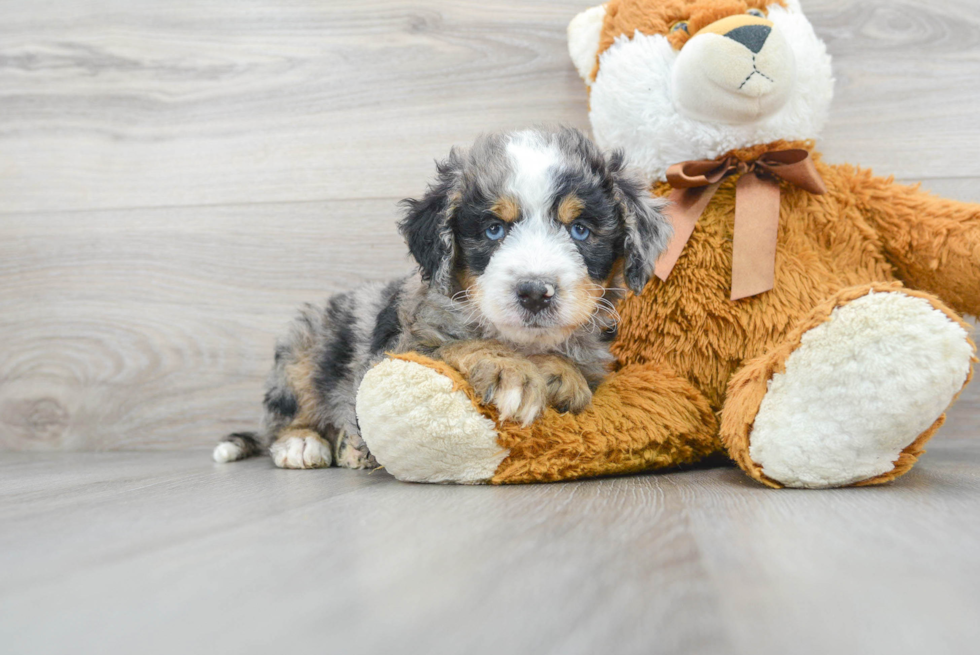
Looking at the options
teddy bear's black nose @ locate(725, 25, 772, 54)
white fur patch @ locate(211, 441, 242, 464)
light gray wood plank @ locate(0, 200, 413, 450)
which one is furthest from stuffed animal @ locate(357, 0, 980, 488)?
light gray wood plank @ locate(0, 200, 413, 450)

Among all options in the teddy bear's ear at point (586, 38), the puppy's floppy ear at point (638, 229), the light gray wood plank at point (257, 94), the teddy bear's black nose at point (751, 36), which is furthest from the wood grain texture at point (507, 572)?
the light gray wood plank at point (257, 94)

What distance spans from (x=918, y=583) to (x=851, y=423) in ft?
1.75

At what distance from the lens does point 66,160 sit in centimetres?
263

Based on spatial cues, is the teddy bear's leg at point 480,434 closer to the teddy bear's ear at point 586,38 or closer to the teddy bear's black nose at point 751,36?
the teddy bear's black nose at point 751,36

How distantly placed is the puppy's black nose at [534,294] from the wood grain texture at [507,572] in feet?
1.18

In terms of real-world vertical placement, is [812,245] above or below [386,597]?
above

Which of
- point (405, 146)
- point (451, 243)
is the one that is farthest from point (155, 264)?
point (451, 243)

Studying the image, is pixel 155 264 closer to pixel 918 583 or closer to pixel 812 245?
pixel 812 245

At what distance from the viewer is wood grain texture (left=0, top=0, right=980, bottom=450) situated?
8.02 ft

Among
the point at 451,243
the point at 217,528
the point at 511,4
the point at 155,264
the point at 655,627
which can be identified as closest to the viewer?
the point at 655,627

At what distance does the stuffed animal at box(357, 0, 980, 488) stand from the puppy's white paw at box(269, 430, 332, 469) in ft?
1.80

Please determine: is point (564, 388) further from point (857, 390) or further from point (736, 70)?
point (736, 70)

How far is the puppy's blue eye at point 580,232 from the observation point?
158 centimetres

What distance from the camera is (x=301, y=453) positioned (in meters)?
2.03
